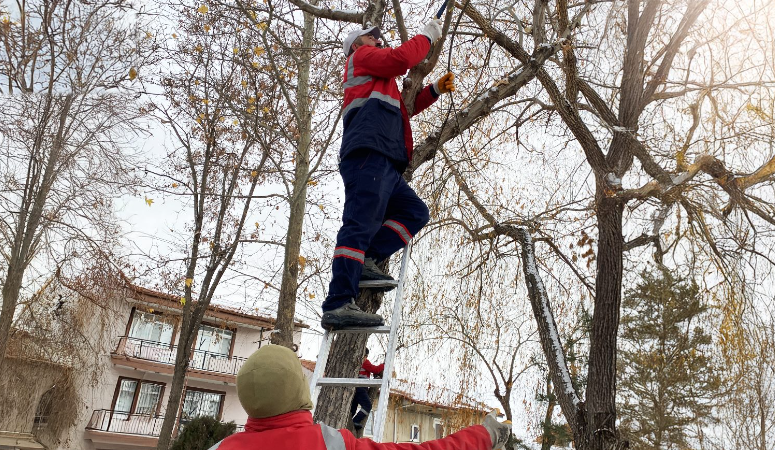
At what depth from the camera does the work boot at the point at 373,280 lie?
3.05 m

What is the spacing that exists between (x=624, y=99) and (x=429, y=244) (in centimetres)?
313

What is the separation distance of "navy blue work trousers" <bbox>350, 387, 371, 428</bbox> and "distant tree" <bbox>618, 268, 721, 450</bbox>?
12523mm

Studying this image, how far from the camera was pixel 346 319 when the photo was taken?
2.75 meters

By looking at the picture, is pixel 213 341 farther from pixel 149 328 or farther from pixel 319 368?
pixel 319 368

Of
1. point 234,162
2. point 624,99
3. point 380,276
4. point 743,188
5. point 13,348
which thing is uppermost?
point 234,162

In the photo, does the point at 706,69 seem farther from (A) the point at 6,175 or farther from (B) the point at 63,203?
(A) the point at 6,175

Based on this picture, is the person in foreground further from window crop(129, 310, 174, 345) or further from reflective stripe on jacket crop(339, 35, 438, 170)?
window crop(129, 310, 174, 345)

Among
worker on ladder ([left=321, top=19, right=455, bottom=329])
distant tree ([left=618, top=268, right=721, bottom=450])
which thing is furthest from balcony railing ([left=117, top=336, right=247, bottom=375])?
worker on ladder ([left=321, top=19, right=455, bottom=329])

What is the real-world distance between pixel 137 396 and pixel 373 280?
18856 millimetres

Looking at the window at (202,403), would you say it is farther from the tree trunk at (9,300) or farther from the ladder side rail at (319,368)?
the ladder side rail at (319,368)

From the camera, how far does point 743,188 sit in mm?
5477

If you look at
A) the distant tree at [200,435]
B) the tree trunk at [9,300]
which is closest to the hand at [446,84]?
the distant tree at [200,435]

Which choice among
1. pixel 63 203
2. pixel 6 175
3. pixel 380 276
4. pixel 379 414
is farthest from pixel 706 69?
pixel 6 175

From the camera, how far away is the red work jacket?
1662 millimetres
